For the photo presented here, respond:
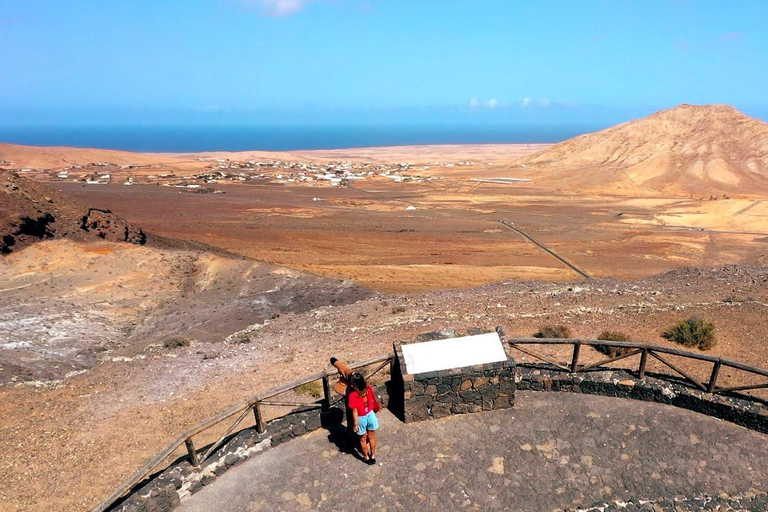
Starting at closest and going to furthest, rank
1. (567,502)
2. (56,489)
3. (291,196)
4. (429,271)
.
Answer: (567,502) → (56,489) → (429,271) → (291,196)

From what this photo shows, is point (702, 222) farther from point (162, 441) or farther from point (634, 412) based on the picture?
point (162, 441)

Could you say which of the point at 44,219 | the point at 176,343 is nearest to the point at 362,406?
the point at 176,343

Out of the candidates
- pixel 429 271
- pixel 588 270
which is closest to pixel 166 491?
pixel 429 271

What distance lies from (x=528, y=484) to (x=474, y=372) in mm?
2061

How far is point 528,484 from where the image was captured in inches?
310

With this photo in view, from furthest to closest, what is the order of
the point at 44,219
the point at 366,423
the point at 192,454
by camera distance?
the point at 44,219 < the point at 192,454 < the point at 366,423

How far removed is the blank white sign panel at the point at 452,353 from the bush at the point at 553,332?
6893 mm

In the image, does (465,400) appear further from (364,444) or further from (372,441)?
(364,444)

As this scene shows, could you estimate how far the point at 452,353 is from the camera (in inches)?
358

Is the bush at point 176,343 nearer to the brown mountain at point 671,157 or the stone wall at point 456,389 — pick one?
the stone wall at point 456,389

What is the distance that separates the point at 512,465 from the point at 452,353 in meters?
2.14

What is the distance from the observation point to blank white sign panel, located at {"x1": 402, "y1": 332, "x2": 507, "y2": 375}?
895 centimetres

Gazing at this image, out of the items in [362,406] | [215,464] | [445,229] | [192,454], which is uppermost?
[362,406]

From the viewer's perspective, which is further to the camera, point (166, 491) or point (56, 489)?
point (56, 489)
